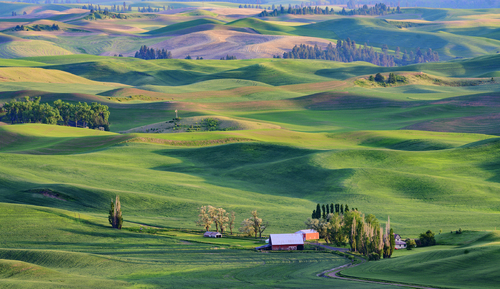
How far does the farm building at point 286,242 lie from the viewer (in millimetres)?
61094

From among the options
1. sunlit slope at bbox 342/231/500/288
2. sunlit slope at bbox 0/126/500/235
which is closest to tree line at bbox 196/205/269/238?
sunlit slope at bbox 0/126/500/235

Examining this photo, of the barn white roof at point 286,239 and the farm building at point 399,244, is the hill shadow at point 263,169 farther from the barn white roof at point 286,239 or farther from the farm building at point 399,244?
the barn white roof at point 286,239

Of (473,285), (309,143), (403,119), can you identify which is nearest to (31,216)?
(473,285)

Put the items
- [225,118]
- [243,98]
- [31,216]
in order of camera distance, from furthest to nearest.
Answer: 1. [243,98]
2. [225,118]
3. [31,216]

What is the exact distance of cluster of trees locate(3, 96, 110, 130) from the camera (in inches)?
5989

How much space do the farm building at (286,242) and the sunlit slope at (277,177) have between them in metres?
8.82

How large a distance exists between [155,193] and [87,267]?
35.2 metres

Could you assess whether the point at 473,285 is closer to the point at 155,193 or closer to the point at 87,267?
the point at 87,267

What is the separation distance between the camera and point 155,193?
3322 inches

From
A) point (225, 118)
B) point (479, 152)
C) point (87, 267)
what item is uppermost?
point (225, 118)

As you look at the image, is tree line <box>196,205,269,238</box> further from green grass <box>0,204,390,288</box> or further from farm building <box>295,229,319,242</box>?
farm building <box>295,229,319,242</box>

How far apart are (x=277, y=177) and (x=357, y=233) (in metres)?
37.8

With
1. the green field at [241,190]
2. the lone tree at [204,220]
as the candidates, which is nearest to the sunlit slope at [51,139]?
the green field at [241,190]

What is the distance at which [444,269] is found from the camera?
44125 mm
